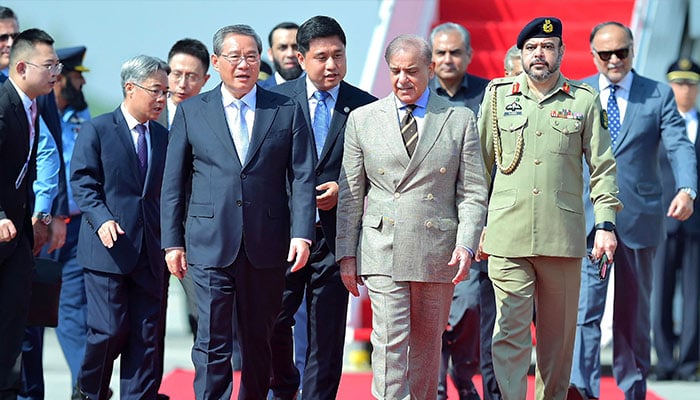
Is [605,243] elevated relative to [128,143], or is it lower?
lower

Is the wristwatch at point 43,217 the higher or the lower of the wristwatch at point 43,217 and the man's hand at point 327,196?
the lower

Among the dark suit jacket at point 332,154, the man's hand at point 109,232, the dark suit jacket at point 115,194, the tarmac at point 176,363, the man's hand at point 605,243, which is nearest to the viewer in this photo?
the man's hand at point 605,243

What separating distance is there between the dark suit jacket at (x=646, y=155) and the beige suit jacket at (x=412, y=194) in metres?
1.72

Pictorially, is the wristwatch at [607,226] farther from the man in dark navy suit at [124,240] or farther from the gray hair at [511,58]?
the man in dark navy suit at [124,240]

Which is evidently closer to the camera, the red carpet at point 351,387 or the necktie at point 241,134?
the necktie at point 241,134

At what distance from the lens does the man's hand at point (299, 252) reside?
612 cm

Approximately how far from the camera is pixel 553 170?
6398 millimetres

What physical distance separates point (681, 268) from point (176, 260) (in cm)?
503

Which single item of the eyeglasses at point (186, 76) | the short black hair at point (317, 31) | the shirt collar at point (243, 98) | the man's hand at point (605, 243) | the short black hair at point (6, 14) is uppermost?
the short black hair at point (6, 14)

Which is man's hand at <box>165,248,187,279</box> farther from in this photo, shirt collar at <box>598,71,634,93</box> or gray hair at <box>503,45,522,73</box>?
shirt collar at <box>598,71,634,93</box>

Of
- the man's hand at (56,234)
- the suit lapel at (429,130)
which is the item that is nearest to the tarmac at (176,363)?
the man's hand at (56,234)

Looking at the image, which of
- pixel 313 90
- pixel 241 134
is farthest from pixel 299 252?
pixel 313 90

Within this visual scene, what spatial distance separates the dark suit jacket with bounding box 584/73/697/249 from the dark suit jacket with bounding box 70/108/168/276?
2.64m

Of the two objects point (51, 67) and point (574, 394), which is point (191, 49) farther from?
point (574, 394)
